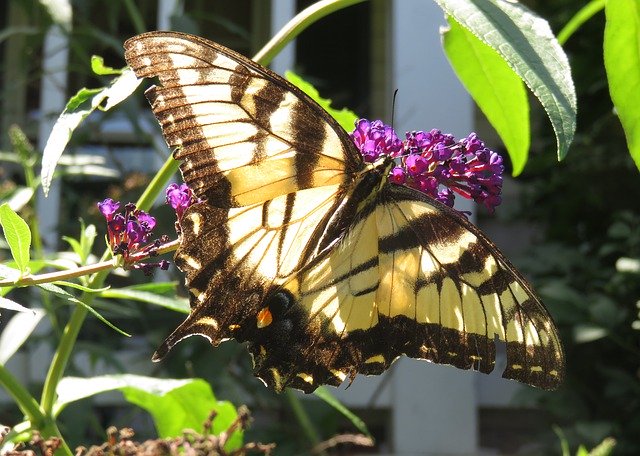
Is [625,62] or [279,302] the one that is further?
[279,302]

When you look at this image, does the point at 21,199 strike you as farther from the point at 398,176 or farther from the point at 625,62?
the point at 625,62

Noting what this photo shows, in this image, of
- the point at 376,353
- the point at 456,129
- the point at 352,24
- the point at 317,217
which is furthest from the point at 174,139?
the point at 352,24

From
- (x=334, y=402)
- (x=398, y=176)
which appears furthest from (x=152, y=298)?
(x=398, y=176)

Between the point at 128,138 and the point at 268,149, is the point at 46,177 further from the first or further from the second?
the point at 128,138

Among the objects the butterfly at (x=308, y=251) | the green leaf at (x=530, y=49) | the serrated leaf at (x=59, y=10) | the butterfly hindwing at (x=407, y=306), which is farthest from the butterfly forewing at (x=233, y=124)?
the serrated leaf at (x=59, y=10)

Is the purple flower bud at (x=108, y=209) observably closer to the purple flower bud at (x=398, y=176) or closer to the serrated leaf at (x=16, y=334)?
the purple flower bud at (x=398, y=176)

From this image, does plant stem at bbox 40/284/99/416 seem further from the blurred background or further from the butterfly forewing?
the blurred background
